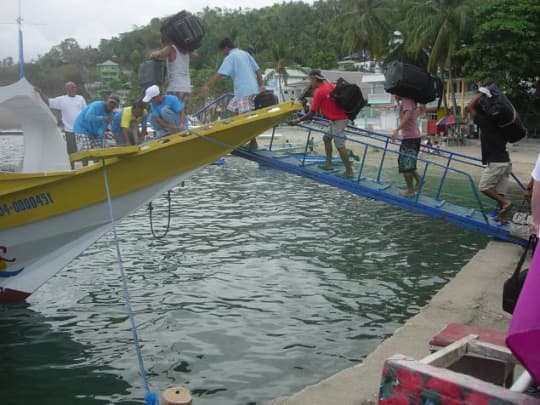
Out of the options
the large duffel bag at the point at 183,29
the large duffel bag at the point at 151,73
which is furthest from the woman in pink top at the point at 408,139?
the large duffel bag at the point at 151,73

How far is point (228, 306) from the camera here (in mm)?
8625

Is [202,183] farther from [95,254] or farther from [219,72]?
[219,72]

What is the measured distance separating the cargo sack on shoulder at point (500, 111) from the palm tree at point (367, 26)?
47851 millimetres

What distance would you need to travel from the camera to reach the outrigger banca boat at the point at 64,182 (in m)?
8.14

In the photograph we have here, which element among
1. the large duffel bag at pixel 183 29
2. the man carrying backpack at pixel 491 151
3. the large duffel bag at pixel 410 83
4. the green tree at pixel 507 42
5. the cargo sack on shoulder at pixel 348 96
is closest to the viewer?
the large duffel bag at pixel 183 29

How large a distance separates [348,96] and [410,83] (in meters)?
1.10

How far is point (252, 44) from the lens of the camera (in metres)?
113

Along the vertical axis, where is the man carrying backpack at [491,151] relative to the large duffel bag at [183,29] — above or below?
below

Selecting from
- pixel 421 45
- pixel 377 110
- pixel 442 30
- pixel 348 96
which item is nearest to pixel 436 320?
pixel 348 96

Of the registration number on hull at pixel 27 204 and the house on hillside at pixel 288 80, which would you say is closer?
the registration number on hull at pixel 27 204

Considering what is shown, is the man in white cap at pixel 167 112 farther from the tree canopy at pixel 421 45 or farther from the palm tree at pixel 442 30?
the palm tree at pixel 442 30

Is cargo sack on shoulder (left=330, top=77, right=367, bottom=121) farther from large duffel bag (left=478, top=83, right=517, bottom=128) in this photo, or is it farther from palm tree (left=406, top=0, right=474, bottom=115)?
palm tree (left=406, top=0, right=474, bottom=115)

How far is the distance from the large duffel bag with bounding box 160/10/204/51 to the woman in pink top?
3695mm

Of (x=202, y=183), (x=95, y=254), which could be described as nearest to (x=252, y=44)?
(x=202, y=183)
